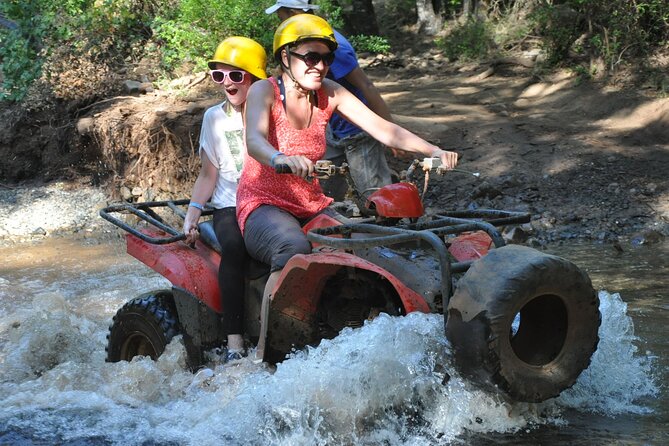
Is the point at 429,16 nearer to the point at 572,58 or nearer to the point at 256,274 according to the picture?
the point at 572,58

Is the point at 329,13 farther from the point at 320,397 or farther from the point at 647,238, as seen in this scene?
the point at 320,397

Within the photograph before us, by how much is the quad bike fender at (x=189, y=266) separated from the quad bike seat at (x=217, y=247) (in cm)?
5

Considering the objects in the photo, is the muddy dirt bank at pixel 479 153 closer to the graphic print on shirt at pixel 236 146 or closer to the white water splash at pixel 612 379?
the white water splash at pixel 612 379

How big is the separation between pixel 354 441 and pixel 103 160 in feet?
31.4

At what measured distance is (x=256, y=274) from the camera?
4613 millimetres

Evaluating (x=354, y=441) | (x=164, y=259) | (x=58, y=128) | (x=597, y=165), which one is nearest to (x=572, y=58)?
(x=597, y=165)

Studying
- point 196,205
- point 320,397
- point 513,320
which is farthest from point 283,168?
point 196,205

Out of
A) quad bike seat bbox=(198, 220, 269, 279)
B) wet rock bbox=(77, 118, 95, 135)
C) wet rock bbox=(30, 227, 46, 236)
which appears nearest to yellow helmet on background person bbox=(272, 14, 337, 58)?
quad bike seat bbox=(198, 220, 269, 279)

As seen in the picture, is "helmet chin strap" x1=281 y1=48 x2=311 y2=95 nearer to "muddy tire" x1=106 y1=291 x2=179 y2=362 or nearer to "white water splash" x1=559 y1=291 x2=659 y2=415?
"muddy tire" x1=106 y1=291 x2=179 y2=362

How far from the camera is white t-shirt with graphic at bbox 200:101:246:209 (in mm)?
5125

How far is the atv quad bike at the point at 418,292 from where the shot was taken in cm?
341

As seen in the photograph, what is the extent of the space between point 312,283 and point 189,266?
103cm

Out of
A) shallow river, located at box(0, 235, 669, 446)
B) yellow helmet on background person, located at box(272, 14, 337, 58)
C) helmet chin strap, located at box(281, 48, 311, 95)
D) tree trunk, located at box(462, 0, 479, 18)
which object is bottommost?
shallow river, located at box(0, 235, 669, 446)

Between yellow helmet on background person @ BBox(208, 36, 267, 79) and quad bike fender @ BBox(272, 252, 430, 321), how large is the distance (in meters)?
1.72
